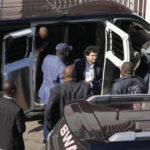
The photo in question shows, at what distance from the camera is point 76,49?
773 centimetres

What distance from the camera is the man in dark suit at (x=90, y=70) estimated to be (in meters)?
6.25

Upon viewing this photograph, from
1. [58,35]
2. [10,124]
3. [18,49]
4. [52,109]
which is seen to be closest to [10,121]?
[10,124]

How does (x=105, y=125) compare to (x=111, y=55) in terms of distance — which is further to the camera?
(x=111, y=55)

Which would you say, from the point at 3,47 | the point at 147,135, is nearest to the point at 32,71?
the point at 3,47

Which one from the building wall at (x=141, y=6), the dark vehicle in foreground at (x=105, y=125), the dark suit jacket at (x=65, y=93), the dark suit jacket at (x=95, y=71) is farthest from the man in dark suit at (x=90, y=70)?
the building wall at (x=141, y=6)

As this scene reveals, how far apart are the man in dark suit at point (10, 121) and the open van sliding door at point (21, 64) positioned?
180 centimetres

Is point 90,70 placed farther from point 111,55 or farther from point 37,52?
point 37,52

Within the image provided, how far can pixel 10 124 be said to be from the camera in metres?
4.52

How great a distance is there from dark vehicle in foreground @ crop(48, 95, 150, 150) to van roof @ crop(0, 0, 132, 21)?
2976mm

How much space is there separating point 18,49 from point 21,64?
247 millimetres

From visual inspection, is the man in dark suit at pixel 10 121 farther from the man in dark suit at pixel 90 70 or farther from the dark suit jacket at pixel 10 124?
the man in dark suit at pixel 90 70

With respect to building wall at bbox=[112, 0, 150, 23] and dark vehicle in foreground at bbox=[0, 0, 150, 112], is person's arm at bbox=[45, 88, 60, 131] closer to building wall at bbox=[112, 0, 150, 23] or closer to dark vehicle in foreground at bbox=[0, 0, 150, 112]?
dark vehicle in foreground at bbox=[0, 0, 150, 112]

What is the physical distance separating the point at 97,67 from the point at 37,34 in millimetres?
1190

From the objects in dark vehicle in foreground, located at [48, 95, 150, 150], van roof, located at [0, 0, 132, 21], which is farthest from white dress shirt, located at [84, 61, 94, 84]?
dark vehicle in foreground, located at [48, 95, 150, 150]
